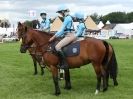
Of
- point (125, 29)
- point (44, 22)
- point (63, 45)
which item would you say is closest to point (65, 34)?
point (63, 45)

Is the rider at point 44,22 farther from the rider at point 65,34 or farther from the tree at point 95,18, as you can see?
the tree at point 95,18

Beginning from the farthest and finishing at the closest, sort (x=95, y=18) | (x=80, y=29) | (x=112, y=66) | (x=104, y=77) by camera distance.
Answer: (x=95, y=18), (x=80, y=29), (x=112, y=66), (x=104, y=77)

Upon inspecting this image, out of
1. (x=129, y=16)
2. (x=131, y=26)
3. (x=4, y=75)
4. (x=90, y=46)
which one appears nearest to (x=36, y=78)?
(x=4, y=75)

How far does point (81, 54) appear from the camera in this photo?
1203 centimetres

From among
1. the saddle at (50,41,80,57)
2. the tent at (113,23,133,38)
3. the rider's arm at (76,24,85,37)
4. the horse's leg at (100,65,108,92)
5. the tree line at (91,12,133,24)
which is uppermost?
the rider's arm at (76,24,85,37)

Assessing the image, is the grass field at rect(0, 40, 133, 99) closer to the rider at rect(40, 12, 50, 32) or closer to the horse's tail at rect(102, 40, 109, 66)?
the horse's tail at rect(102, 40, 109, 66)

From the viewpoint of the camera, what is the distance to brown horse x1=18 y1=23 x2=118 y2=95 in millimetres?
12016

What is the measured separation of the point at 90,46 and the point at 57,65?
114 centimetres

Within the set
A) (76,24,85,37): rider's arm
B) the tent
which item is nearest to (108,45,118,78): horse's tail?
(76,24,85,37): rider's arm

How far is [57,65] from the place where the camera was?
39.6ft

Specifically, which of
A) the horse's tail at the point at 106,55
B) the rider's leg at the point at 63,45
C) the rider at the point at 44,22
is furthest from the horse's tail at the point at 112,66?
the rider at the point at 44,22

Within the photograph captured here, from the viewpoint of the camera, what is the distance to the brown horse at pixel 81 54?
12016 mm

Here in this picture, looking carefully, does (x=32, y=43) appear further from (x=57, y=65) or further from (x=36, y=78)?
(x=36, y=78)

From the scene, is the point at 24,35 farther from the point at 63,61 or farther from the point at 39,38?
the point at 63,61
